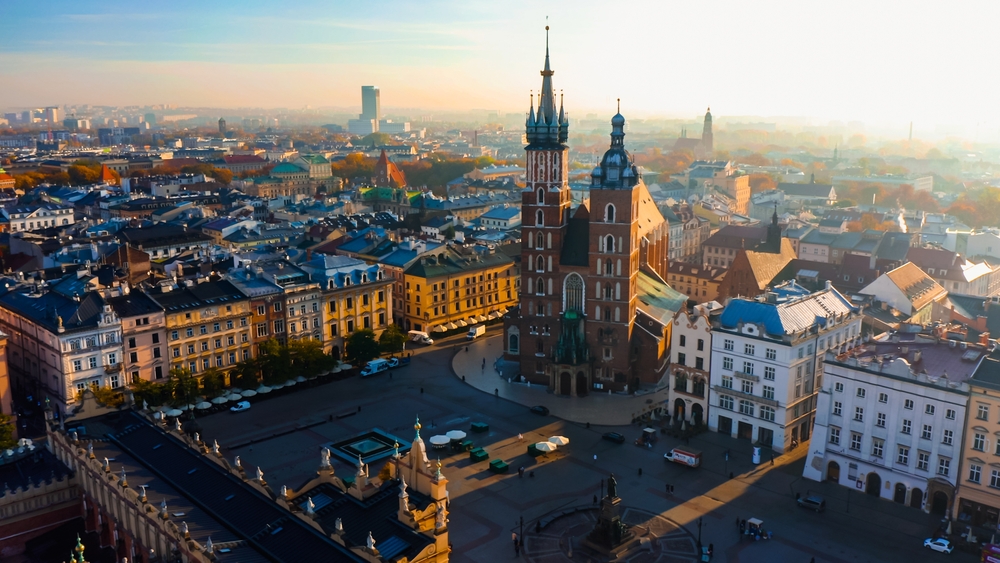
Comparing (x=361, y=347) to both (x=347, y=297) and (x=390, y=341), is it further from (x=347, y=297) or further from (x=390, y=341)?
(x=347, y=297)

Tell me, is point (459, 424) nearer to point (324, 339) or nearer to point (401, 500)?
point (324, 339)

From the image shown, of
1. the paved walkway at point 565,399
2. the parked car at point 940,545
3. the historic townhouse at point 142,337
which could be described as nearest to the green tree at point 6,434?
the historic townhouse at point 142,337

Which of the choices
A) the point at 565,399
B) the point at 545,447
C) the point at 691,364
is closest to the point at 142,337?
the point at 545,447

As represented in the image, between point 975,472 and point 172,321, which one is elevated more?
point 172,321

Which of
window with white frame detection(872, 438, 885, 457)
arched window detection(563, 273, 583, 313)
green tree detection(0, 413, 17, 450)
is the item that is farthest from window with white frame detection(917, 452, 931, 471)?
green tree detection(0, 413, 17, 450)

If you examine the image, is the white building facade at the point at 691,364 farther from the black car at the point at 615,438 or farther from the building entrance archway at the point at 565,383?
the building entrance archway at the point at 565,383

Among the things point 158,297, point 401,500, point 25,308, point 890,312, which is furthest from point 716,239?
point 401,500
